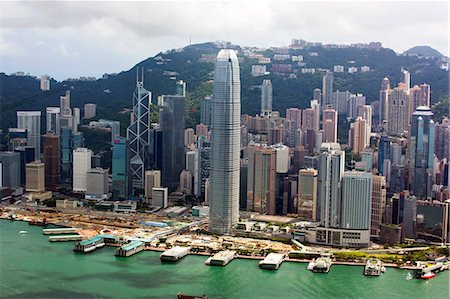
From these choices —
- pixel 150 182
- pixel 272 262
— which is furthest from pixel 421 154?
pixel 272 262

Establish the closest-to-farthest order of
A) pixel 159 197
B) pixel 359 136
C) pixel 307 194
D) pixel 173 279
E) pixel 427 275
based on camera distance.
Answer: pixel 173 279 < pixel 427 275 < pixel 307 194 < pixel 159 197 < pixel 359 136

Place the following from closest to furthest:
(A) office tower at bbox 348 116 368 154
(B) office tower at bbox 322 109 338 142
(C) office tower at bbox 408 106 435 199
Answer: (C) office tower at bbox 408 106 435 199 → (A) office tower at bbox 348 116 368 154 → (B) office tower at bbox 322 109 338 142

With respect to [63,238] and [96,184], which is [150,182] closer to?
[96,184]

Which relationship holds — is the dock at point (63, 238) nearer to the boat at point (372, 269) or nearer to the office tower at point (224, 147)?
the office tower at point (224, 147)

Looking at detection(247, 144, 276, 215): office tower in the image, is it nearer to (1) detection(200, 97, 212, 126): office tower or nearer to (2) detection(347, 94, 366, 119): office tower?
(1) detection(200, 97, 212, 126): office tower

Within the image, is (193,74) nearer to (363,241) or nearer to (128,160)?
(128,160)

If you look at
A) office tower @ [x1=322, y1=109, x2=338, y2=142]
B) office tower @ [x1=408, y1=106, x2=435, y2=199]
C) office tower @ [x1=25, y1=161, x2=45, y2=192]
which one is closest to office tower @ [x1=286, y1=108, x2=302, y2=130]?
office tower @ [x1=322, y1=109, x2=338, y2=142]

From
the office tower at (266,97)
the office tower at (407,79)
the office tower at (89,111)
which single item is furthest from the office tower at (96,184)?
the office tower at (407,79)
